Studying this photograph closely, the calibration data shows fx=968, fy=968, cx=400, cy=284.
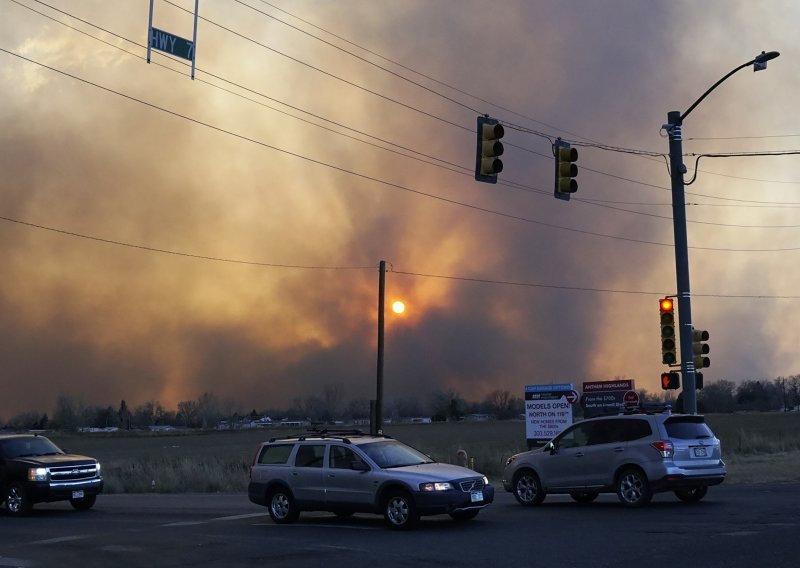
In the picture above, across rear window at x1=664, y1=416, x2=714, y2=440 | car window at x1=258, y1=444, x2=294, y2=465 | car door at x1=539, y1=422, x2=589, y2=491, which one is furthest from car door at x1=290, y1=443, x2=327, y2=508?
rear window at x1=664, y1=416, x2=714, y2=440

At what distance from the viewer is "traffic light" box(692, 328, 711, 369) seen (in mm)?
26375

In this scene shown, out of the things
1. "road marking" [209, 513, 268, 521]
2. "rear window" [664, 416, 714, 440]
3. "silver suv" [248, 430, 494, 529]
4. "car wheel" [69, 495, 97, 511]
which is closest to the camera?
"silver suv" [248, 430, 494, 529]

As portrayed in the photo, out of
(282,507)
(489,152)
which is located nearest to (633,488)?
(282,507)

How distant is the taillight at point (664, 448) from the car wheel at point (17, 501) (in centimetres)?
1442

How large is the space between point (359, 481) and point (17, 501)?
33.0 feet

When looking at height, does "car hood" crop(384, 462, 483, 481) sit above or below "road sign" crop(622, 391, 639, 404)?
below

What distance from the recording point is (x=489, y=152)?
20.3 meters

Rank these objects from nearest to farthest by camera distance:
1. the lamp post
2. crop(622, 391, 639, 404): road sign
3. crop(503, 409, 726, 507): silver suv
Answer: crop(503, 409, 726, 507): silver suv < the lamp post < crop(622, 391, 639, 404): road sign

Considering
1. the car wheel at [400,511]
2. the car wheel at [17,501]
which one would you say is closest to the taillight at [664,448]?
the car wheel at [400,511]

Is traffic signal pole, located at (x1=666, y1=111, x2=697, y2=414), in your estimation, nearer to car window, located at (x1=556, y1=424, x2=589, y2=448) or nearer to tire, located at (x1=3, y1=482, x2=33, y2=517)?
car window, located at (x1=556, y1=424, x2=589, y2=448)

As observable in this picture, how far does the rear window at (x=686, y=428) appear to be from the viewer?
19.4 meters

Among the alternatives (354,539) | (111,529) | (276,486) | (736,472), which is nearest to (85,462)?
(111,529)

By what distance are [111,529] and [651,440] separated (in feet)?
35.4

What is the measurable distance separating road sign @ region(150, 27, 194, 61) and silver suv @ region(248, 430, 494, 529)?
25.4ft
